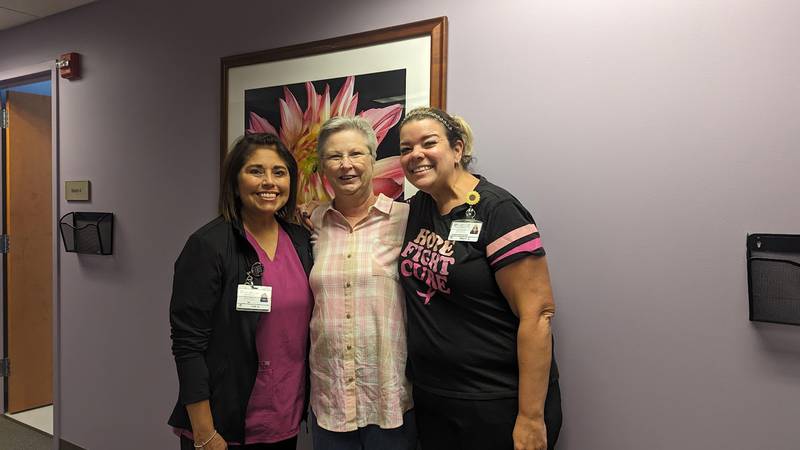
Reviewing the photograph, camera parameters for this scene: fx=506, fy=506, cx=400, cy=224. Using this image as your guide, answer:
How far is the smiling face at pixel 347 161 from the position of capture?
157 centimetres

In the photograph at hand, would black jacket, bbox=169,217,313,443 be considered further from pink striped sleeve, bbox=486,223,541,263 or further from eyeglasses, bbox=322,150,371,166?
pink striped sleeve, bbox=486,223,541,263

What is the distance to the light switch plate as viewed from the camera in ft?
9.11

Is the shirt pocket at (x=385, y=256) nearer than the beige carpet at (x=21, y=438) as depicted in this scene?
Yes

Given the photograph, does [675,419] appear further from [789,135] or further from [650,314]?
[789,135]

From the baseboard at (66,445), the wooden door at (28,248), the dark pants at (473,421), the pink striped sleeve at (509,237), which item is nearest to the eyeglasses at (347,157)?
the pink striped sleeve at (509,237)

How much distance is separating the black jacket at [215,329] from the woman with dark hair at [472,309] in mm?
494

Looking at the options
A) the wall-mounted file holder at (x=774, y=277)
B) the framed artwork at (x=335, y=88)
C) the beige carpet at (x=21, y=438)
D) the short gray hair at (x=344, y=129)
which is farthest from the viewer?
the beige carpet at (x=21, y=438)

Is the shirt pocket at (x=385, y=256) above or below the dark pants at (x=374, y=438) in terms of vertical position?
above

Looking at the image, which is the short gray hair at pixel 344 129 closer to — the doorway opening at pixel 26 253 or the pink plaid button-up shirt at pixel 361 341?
the pink plaid button-up shirt at pixel 361 341

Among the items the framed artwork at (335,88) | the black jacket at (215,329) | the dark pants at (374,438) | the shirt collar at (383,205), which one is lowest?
the dark pants at (374,438)

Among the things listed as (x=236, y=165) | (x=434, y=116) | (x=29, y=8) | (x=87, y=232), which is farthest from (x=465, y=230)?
(x=29, y=8)

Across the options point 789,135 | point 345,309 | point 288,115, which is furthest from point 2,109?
point 789,135

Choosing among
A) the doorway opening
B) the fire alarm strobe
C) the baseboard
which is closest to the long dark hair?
the fire alarm strobe

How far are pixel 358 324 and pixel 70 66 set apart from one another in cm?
240
